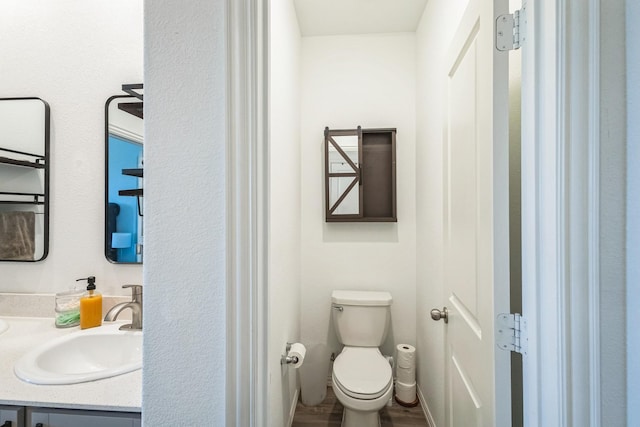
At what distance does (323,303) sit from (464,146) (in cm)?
153

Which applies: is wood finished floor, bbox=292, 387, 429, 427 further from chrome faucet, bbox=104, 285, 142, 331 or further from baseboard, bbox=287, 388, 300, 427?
chrome faucet, bbox=104, 285, 142, 331

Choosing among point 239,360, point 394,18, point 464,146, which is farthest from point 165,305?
point 394,18

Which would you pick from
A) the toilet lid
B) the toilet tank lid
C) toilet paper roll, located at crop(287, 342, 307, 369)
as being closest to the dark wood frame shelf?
the toilet tank lid

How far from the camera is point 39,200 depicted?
4.35 ft

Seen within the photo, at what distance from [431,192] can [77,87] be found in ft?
6.22

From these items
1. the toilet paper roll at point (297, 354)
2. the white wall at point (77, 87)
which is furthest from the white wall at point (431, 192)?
the white wall at point (77, 87)

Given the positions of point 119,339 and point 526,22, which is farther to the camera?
point 119,339

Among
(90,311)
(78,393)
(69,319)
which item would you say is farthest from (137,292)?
(78,393)

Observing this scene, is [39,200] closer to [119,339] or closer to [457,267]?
[119,339]

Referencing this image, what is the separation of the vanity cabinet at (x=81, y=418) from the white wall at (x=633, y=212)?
3.77 ft

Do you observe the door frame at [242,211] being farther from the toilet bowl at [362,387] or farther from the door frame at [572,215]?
the toilet bowl at [362,387]

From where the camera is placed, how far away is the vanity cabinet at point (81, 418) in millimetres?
755

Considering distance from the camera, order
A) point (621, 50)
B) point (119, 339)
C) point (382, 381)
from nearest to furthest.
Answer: point (621, 50) < point (119, 339) < point (382, 381)

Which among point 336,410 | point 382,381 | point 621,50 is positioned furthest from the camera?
point 336,410
